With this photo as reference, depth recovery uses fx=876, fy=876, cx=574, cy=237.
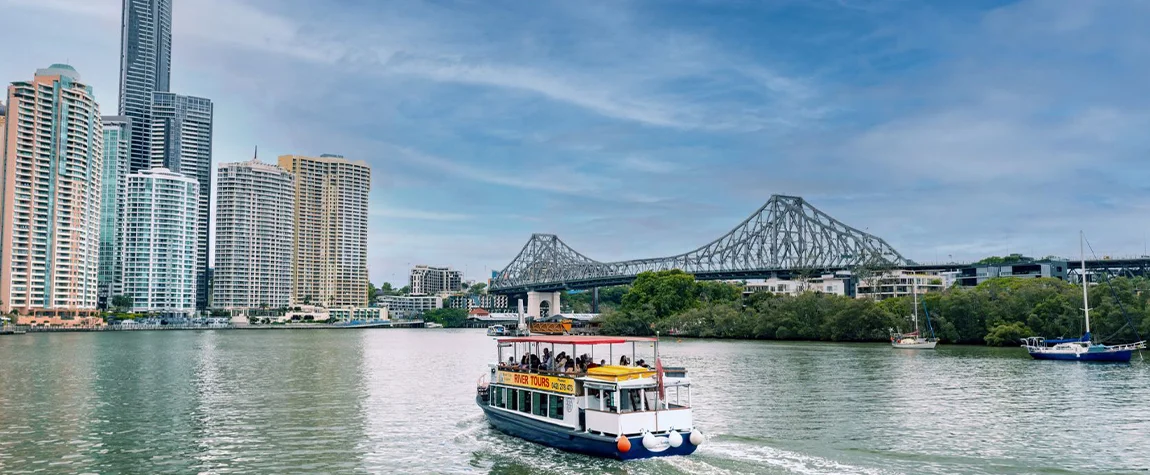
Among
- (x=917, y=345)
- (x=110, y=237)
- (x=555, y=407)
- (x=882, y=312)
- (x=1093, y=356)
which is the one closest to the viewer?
(x=555, y=407)

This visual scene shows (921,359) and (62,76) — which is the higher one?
(62,76)

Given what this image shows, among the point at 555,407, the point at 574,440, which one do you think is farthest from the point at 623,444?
the point at 555,407

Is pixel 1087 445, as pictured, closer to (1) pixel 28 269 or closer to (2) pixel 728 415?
(2) pixel 728 415

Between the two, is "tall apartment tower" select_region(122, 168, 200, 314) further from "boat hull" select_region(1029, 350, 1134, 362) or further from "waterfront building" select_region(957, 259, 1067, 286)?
"boat hull" select_region(1029, 350, 1134, 362)

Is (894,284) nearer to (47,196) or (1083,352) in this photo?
(1083,352)

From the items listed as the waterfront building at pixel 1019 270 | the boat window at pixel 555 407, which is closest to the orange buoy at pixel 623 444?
the boat window at pixel 555 407

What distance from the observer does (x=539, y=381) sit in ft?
87.9

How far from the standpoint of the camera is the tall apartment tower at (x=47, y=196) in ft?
470

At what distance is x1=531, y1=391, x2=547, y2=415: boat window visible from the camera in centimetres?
2681

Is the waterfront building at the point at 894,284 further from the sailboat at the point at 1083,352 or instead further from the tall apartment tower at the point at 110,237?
the tall apartment tower at the point at 110,237

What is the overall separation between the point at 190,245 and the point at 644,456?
19386cm

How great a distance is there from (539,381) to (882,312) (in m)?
76.7

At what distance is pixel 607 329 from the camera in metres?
139

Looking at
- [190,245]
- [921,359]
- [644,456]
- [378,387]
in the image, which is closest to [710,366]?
[921,359]
